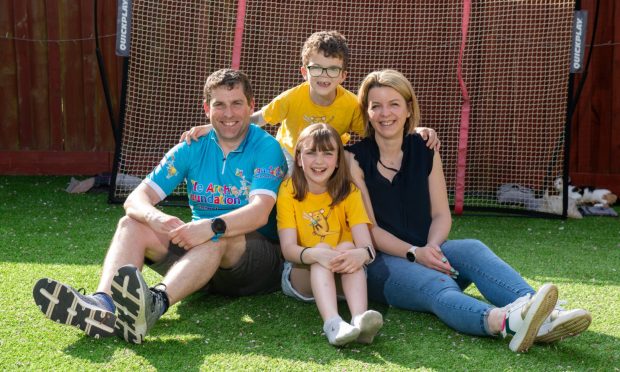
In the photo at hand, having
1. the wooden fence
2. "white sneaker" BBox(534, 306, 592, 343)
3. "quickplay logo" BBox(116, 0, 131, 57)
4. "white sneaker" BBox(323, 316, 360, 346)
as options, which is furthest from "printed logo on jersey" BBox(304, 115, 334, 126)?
the wooden fence

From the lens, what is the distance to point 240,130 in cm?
345

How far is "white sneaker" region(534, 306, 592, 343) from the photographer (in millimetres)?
2764

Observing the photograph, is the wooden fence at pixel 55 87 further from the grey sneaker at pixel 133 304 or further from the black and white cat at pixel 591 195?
the grey sneaker at pixel 133 304

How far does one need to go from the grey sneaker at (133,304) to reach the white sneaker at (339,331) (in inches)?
24.0

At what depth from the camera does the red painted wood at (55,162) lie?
285 inches

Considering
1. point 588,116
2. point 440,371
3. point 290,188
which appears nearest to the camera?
point 440,371

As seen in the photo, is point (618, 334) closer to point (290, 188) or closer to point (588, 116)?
point (290, 188)

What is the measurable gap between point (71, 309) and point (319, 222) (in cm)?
107

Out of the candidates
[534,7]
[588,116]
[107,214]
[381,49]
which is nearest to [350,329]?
[107,214]

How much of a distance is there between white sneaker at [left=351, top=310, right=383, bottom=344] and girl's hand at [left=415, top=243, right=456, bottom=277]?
0.52 meters

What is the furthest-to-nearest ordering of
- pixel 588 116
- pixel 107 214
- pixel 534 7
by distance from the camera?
pixel 588 116, pixel 534 7, pixel 107 214

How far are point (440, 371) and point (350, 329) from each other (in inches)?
13.3

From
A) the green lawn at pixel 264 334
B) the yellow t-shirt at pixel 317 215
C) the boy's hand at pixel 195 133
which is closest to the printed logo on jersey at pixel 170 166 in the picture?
the boy's hand at pixel 195 133

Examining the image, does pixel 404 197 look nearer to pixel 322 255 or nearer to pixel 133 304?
pixel 322 255
